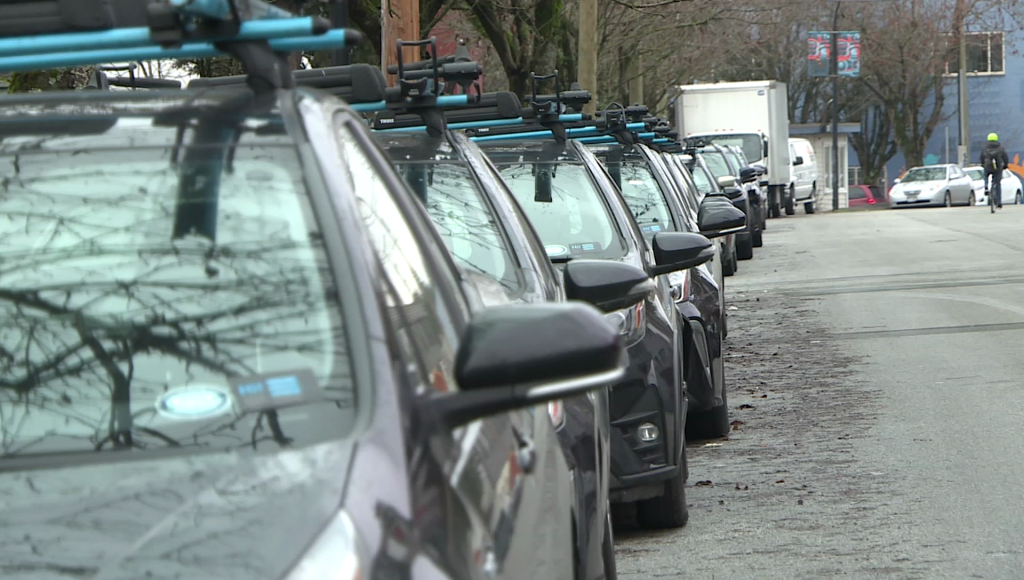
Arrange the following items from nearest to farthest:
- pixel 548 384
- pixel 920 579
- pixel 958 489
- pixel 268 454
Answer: pixel 268 454
pixel 548 384
pixel 920 579
pixel 958 489

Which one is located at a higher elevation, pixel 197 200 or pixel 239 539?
pixel 197 200

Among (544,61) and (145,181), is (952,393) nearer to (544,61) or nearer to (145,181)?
(145,181)

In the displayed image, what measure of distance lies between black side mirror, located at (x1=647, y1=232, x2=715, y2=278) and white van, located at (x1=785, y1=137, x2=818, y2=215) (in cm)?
3956

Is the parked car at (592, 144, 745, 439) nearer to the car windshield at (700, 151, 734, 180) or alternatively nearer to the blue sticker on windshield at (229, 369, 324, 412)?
the blue sticker on windshield at (229, 369, 324, 412)

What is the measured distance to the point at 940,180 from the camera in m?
51.8

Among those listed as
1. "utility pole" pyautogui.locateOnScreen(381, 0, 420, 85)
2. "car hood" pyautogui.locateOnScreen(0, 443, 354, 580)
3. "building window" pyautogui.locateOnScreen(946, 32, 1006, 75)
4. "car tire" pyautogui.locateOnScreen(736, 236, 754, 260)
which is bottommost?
"car tire" pyautogui.locateOnScreen(736, 236, 754, 260)

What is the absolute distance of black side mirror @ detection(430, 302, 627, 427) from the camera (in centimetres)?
250

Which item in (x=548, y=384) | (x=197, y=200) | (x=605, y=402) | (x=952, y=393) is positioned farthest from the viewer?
(x=952, y=393)

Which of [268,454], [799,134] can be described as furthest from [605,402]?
[799,134]

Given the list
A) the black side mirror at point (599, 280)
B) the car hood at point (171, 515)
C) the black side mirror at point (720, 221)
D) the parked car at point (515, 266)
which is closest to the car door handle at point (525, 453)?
the parked car at point (515, 266)

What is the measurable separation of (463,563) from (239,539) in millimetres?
421

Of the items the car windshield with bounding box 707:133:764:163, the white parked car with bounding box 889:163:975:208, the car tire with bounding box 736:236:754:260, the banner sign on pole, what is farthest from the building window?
the car tire with bounding box 736:236:754:260

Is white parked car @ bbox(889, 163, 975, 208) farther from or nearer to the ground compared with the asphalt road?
nearer to the ground

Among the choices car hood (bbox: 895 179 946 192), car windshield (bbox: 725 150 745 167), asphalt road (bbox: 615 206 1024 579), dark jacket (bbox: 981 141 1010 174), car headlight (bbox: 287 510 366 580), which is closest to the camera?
car headlight (bbox: 287 510 366 580)
